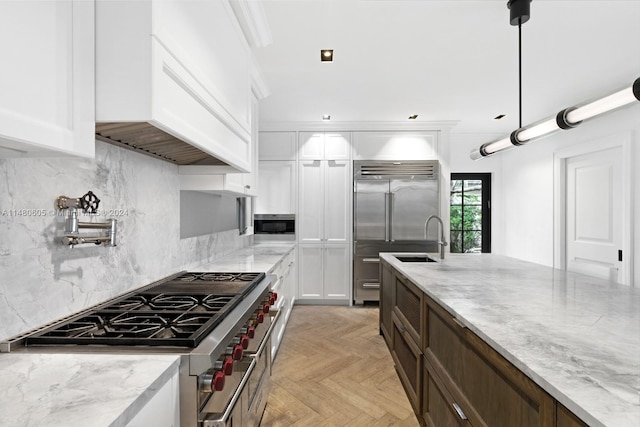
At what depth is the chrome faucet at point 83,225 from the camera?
125 centimetres

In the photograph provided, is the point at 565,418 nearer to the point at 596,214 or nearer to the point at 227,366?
the point at 227,366

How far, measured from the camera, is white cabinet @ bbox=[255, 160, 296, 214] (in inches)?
194

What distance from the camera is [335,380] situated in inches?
106

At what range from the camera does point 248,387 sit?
5.18 ft

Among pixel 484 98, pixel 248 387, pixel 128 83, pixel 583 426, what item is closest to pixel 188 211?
pixel 248 387

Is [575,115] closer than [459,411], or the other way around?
[459,411]

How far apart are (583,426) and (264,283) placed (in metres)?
1.57

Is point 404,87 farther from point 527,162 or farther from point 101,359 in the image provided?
point 101,359

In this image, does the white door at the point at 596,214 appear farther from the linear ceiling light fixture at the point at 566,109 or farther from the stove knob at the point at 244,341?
the stove knob at the point at 244,341

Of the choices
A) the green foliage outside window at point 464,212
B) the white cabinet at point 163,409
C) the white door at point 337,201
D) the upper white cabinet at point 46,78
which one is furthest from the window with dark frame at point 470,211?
the upper white cabinet at point 46,78

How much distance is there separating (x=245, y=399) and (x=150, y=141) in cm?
119

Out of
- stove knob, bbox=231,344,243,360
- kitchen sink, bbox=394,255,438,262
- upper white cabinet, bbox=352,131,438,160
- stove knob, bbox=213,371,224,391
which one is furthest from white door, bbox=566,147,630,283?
stove knob, bbox=213,371,224,391

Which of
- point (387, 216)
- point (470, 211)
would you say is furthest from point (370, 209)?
point (470, 211)

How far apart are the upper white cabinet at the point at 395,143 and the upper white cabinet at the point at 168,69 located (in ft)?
10.6
